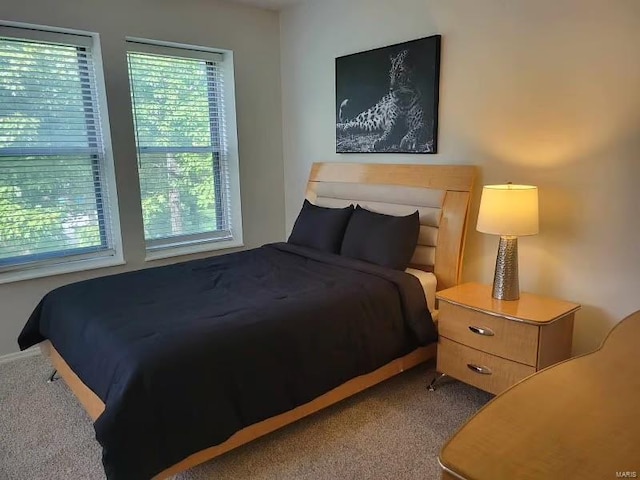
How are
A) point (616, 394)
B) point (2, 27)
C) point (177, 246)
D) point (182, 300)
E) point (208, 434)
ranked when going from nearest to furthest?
point (616, 394) < point (208, 434) < point (182, 300) < point (2, 27) < point (177, 246)

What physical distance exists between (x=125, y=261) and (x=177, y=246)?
0.46 metres

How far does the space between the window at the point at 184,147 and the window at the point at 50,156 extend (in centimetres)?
33

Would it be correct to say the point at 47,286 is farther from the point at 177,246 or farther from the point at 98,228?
the point at 177,246

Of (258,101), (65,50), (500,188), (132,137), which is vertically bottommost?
(500,188)

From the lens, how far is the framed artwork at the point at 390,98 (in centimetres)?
298

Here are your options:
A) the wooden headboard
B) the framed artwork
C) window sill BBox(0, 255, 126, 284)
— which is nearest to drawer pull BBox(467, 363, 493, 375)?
the wooden headboard

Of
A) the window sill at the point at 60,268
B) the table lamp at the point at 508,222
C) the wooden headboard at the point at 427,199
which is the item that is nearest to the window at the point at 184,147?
the window sill at the point at 60,268

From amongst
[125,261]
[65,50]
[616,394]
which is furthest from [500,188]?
[65,50]

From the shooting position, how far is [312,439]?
7.20ft

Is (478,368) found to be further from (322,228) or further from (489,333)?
(322,228)

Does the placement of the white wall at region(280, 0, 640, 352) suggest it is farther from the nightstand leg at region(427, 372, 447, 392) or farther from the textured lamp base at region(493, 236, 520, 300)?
the nightstand leg at region(427, 372, 447, 392)

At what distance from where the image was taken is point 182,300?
7.63ft

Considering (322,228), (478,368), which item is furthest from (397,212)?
(478,368)

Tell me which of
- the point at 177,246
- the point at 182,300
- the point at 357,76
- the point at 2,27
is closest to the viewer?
the point at 182,300
